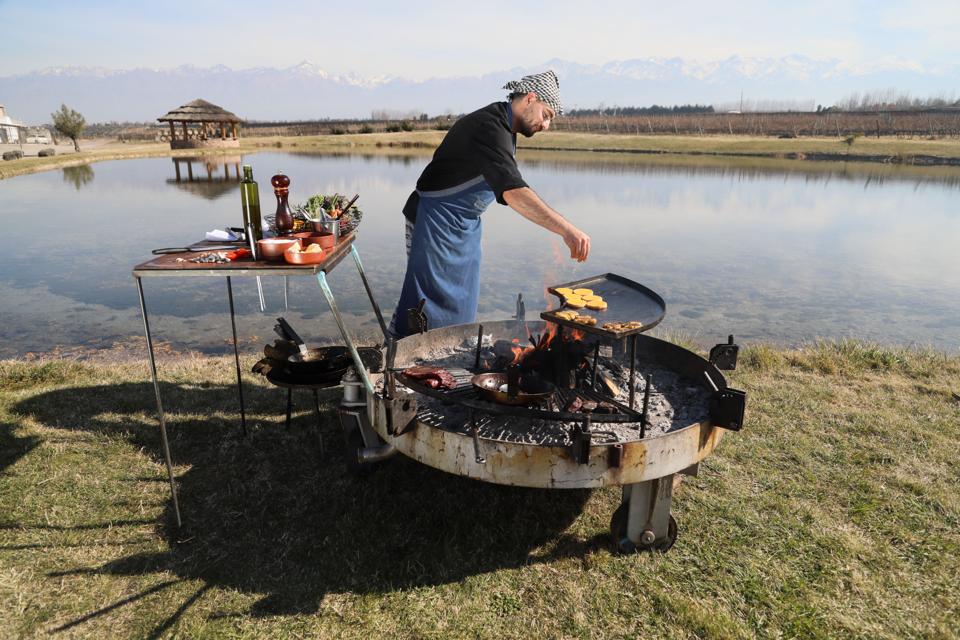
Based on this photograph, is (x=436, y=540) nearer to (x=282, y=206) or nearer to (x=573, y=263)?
(x=282, y=206)

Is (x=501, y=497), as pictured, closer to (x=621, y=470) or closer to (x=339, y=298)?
(x=621, y=470)

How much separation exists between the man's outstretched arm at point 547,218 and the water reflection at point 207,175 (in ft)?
72.6

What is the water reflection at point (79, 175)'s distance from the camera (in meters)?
Result: 26.6

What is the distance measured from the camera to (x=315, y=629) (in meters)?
2.74

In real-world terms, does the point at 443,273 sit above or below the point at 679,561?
above

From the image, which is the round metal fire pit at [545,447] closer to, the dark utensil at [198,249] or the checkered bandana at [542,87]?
the dark utensil at [198,249]

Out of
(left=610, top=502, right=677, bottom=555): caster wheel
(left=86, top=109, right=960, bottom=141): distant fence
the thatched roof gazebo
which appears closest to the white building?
(left=86, top=109, right=960, bottom=141): distant fence

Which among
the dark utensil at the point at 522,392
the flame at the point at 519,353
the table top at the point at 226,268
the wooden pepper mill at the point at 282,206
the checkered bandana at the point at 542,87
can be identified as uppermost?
the checkered bandana at the point at 542,87

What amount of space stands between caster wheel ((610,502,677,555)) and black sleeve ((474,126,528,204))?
200cm

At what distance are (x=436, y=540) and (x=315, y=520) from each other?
2.51 feet

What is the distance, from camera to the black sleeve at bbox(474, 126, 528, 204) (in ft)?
11.8

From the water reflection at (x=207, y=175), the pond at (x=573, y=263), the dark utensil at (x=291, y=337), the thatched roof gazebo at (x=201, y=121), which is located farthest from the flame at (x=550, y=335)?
the thatched roof gazebo at (x=201, y=121)

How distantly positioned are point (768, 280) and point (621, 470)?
1070cm

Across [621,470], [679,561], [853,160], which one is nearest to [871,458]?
[679,561]
